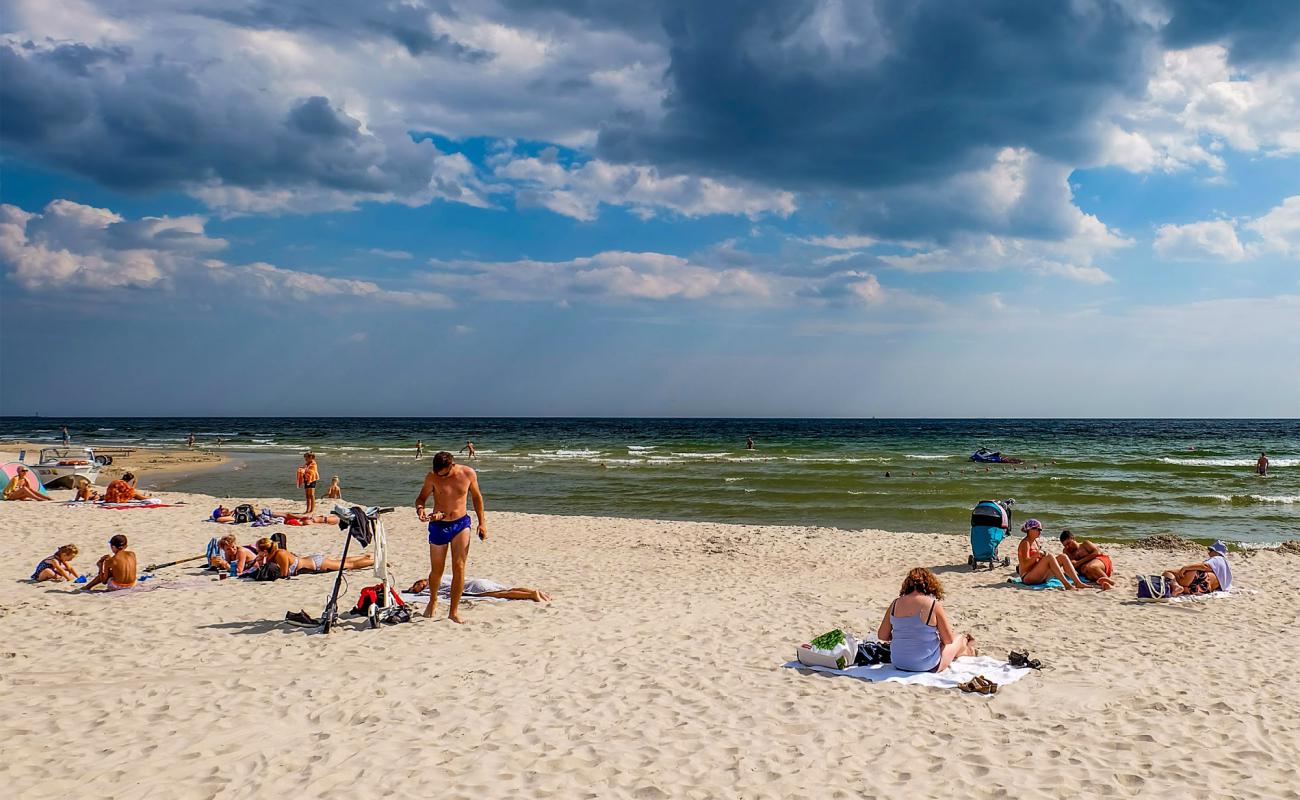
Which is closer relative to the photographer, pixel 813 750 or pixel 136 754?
pixel 136 754

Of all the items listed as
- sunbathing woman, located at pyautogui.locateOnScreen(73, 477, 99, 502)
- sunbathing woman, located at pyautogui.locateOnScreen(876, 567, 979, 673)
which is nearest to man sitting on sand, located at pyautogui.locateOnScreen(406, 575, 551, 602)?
sunbathing woman, located at pyautogui.locateOnScreen(876, 567, 979, 673)

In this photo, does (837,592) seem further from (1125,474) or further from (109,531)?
(1125,474)

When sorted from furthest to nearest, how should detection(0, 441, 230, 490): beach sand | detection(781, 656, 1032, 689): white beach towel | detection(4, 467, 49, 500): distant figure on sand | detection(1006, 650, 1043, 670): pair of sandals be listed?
detection(0, 441, 230, 490): beach sand → detection(4, 467, 49, 500): distant figure on sand → detection(1006, 650, 1043, 670): pair of sandals → detection(781, 656, 1032, 689): white beach towel

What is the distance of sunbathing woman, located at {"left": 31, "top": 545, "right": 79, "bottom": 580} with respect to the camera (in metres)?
10.1

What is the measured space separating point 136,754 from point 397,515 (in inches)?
562

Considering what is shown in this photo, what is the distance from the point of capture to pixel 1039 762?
5105mm

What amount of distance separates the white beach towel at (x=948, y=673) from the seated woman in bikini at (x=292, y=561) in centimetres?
690

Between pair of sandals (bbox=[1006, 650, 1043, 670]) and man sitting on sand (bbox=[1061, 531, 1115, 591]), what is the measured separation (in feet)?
15.3

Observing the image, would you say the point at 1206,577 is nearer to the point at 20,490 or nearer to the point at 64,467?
the point at 20,490

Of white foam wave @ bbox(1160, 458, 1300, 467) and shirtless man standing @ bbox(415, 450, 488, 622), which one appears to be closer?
shirtless man standing @ bbox(415, 450, 488, 622)

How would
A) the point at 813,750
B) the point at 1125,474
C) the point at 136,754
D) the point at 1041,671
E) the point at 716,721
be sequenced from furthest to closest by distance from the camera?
the point at 1125,474 < the point at 1041,671 < the point at 716,721 < the point at 813,750 < the point at 136,754

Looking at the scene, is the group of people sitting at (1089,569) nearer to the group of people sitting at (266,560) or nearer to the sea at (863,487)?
the sea at (863,487)

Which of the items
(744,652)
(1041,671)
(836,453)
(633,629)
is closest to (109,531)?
(633,629)

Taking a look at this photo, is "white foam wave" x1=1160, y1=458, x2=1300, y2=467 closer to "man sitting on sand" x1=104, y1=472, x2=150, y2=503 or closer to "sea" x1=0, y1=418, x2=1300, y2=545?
"sea" x1=0, y1=418, x2=1300, y2=545
